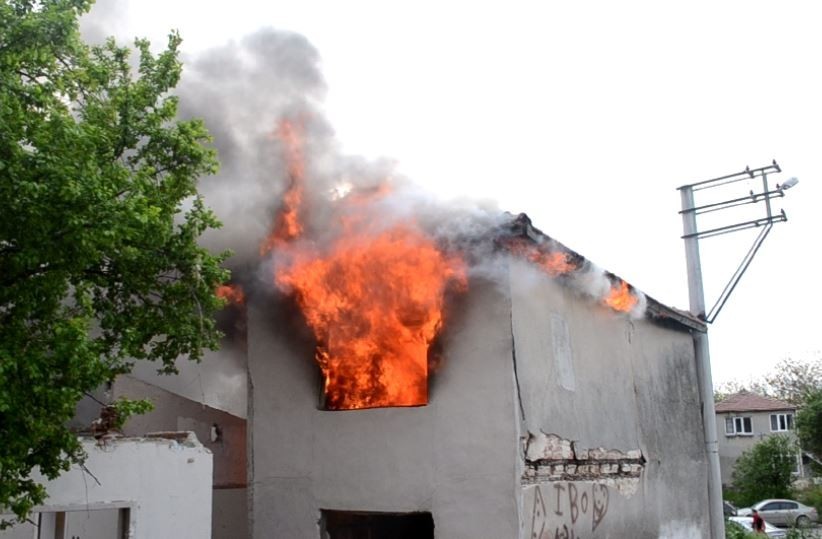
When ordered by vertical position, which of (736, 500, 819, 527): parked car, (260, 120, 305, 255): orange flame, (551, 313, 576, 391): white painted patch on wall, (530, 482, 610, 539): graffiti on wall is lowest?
(736, 500, 819, 527): parked car

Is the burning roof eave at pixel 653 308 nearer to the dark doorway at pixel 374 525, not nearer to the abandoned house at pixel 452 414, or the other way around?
the abandoned house at pixel 452 414

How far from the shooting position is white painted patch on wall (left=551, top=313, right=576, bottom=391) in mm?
10711

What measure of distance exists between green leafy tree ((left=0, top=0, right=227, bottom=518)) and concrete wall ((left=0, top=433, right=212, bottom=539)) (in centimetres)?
122

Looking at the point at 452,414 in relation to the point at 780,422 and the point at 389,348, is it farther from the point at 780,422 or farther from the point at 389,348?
the point at 780,422

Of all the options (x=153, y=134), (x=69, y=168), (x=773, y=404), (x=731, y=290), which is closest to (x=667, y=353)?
(x=731, y=290)

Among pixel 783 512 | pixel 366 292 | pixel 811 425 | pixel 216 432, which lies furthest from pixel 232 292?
pixel 783 512

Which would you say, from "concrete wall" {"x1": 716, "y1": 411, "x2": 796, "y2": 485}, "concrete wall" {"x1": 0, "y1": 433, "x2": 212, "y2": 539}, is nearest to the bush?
"concrete wall" {"x1": 716, "y1": 411, "x2": 796, "y2": 485}

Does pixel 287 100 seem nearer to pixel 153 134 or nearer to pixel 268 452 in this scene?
pixel 153 134

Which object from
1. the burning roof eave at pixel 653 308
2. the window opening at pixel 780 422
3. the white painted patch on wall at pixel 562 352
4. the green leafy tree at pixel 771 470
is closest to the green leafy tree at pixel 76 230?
the burning roof eave at pixel 653 308

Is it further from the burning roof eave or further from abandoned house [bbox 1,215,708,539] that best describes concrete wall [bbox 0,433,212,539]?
the burning roof eave

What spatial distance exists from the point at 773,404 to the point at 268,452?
3844 cm

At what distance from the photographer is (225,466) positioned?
1291 cm

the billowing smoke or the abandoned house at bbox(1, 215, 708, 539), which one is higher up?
the billowing smoke

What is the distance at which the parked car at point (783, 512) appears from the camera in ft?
103
